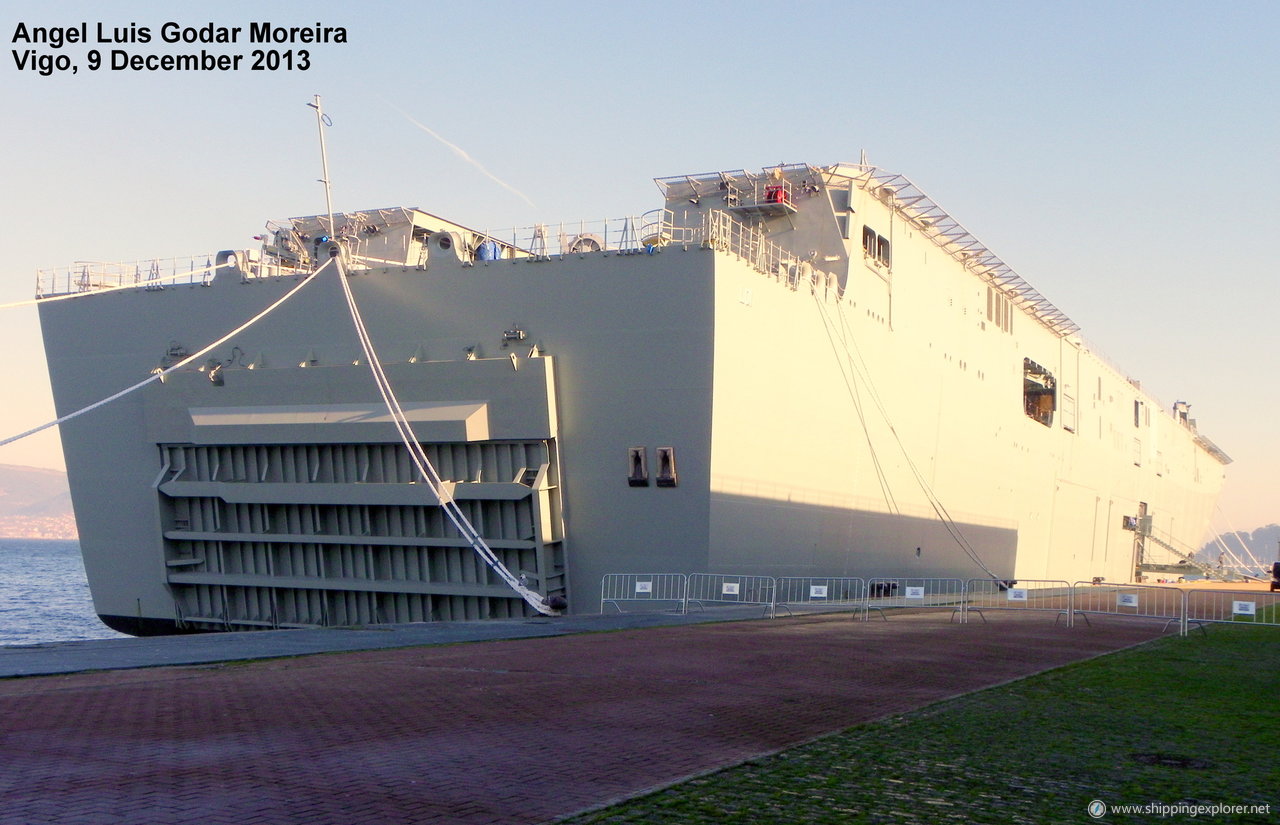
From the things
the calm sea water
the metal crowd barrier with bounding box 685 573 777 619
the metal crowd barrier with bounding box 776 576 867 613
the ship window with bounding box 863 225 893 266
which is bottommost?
the calm sea water

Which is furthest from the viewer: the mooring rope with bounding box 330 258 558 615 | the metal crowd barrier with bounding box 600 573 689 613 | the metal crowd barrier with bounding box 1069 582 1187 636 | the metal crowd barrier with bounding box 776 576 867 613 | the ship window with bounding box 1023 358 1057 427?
the ship window with bounding box 1023 358 1057 427

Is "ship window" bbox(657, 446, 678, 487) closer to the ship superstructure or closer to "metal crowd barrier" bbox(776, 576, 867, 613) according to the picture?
the ship superstructure

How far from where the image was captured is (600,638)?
56.6ft

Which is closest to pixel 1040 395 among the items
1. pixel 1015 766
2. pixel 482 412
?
pixel 482 412

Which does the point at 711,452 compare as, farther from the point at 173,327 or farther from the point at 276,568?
the point at 173,327

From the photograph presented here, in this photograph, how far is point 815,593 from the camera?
2630cm

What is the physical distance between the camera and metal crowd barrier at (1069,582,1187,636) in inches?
941

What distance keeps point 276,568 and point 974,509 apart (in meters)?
25.6

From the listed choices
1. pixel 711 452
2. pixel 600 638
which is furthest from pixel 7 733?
pixel 711 452

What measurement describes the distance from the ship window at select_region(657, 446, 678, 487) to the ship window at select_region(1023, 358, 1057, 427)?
101 ft

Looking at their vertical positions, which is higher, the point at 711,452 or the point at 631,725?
the point at 711,452

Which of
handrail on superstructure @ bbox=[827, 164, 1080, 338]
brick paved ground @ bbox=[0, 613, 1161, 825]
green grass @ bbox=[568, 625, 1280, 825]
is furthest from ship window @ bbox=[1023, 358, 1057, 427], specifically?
green grass @ bbox=[568, 625, 1280, 825]

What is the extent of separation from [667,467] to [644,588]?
8.57ft

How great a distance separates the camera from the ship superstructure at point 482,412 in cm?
2262
